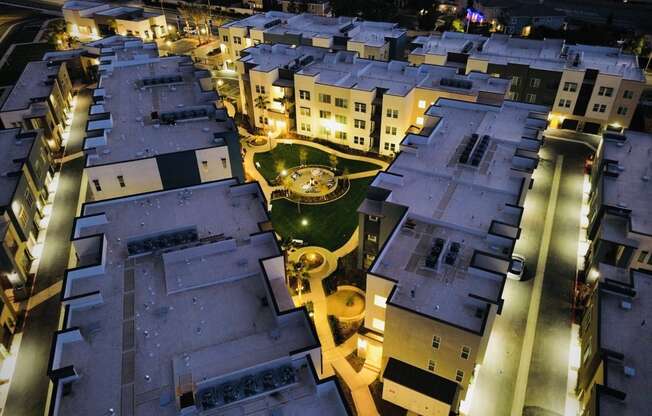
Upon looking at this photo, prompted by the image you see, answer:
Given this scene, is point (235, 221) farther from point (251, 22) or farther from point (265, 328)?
point (251, 22)

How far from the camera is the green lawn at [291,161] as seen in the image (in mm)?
84688

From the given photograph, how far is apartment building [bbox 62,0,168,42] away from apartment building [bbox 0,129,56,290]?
244 ft

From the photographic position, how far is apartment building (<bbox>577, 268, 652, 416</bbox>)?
38031mm

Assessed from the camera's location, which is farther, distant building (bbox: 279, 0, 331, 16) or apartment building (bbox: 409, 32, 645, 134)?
distant building (bbox: 279, 0, 331, 16)

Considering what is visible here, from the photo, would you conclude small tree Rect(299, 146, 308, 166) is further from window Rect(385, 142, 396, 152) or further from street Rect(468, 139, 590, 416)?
street Rect(468, 139, 590, 416)

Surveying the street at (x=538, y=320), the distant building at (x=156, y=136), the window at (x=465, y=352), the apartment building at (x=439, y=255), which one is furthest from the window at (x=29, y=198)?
the street at (x=538, y=320)

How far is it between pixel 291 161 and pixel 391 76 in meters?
27.9

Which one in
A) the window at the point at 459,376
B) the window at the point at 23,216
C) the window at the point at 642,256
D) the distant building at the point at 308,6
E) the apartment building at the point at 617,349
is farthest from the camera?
the distant building at the point at 308,6

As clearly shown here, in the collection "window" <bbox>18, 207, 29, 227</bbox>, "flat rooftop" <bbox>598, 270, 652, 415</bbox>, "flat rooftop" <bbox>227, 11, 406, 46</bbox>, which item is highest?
"flat rooftop" <bbox>227, 11, 406, 46</bbox>

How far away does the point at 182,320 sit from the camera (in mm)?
42375

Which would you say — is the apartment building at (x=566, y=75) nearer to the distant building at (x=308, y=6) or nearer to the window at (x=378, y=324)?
the distant building at (x=308, y=6)

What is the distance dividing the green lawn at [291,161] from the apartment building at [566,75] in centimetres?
3446

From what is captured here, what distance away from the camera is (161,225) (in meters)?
53.3

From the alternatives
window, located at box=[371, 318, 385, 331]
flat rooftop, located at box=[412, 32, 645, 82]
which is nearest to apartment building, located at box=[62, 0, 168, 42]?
flat rooftop, located at box=[412, 32, 645, 82]
